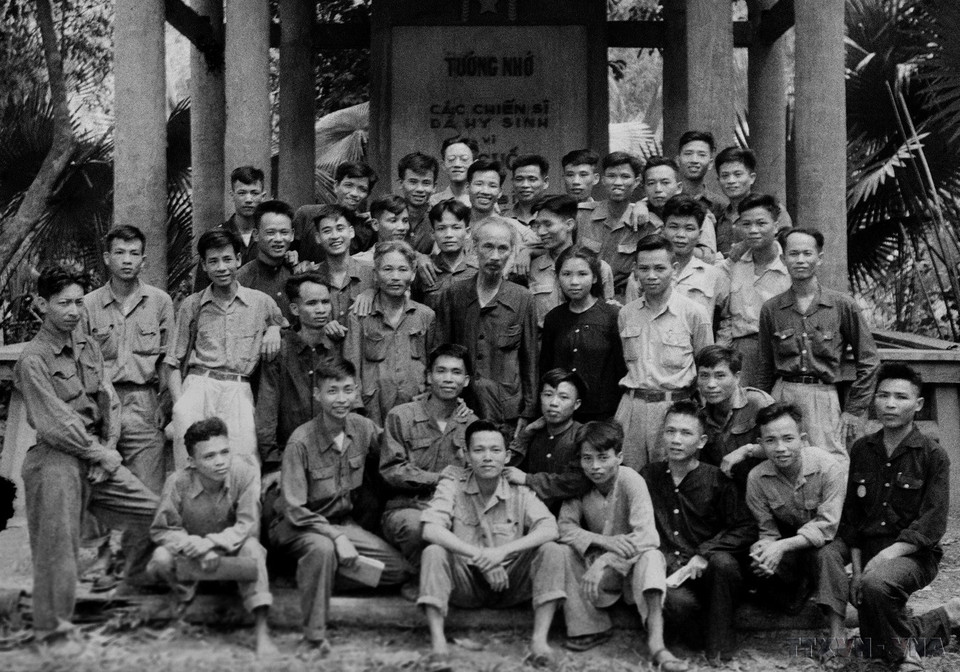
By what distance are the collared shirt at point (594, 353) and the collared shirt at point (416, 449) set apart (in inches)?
27.0

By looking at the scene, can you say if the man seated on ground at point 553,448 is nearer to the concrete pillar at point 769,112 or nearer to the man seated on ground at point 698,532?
the man seated on ground at point 698,532

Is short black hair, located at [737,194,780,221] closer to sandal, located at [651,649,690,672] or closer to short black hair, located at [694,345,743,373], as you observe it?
short black hair, located at [694,345,743,373]

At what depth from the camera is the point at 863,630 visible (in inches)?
242

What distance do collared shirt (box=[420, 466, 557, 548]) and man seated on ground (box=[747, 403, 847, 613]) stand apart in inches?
42.3

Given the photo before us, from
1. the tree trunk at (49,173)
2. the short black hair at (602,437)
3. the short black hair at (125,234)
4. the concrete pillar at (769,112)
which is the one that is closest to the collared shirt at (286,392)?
the short black hair at (125,234)

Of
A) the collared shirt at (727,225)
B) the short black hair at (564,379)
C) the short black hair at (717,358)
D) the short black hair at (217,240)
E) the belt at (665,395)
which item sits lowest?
the belt at (665,395)

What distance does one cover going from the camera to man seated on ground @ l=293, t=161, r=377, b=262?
8.12 m

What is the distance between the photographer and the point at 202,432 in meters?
6.09

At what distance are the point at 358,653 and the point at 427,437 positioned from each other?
4.19ft

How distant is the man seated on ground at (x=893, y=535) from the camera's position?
238 inches

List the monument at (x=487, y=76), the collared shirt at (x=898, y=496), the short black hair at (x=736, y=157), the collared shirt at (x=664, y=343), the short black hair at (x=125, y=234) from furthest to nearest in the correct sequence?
1. the monument at (x=487, y=76)
2. the short black hair at (x=736, y=157)
3. the short black hair at (x=125, y=234)
4. the collared shirt at (x=664, y=343)
5. the collared shirt at (x=898, y=496)

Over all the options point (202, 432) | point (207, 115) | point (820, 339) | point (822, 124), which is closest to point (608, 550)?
point (820, 339)

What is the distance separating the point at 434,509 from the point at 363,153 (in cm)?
880

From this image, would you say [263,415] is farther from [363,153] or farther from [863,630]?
[363,153]
